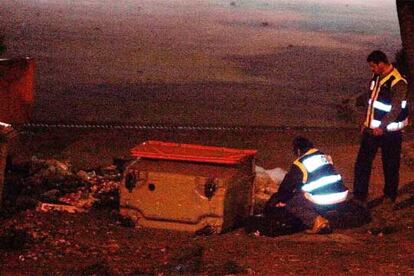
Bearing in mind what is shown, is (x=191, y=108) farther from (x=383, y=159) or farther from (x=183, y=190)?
(x=183, y=190)

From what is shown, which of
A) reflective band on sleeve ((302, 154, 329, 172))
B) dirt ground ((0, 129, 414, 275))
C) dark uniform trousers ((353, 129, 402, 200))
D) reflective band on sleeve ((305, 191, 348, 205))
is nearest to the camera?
dirt ground ((0, 129, 414, 275))

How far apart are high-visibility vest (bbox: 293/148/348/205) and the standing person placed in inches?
39.0

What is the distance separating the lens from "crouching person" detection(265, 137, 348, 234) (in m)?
7.76

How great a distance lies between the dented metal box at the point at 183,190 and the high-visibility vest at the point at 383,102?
1542 mm

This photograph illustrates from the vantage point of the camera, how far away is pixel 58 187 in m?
9.29

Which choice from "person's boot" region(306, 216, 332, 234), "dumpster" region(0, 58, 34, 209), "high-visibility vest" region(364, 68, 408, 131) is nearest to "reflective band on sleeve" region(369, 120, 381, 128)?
"high-visibility vest" region(364, 68, 408, 131)

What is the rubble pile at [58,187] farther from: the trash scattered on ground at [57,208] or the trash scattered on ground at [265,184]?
the trash scattered on ground at [265,184]

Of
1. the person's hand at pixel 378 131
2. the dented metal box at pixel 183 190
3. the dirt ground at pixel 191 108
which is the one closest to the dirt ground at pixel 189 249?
the dirt ground at pixel 191 108

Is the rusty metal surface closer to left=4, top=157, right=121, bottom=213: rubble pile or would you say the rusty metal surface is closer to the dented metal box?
the dented metal box

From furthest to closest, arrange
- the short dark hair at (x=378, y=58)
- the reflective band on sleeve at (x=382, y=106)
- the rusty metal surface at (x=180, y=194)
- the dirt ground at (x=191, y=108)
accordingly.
Result: the reflective band on sleeve at (x=382, y=106) → the short dark hair at (x=378, y=58) → the rusty metal surface at (x=180, y=194) → the dirt ground at (x=191, y=108)

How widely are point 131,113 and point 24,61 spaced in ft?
12.4

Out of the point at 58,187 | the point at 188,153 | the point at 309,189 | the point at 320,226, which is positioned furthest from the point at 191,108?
the point at 320,226

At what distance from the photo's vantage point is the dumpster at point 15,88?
33.9ft

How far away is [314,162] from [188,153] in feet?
3.74
